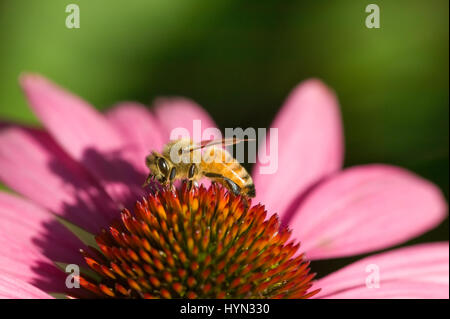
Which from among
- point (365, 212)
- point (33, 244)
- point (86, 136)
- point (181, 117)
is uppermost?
point (181, 117)

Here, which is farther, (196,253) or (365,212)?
(365,212)

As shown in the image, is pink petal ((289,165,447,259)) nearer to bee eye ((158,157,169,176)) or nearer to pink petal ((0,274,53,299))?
bee eye ((158,157,169,176))

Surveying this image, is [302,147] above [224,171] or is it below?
above

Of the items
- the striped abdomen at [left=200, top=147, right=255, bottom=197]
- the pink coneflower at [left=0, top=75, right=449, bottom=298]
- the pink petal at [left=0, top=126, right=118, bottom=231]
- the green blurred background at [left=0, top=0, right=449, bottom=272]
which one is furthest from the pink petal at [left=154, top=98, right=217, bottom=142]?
the striped abdomen at [left=200, top=147, right=255, bottom=197]

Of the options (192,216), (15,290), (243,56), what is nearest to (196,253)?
(192,216)

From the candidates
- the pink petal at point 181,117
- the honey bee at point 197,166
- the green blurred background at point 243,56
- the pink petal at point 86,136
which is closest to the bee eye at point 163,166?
the honey bee at point 197,166

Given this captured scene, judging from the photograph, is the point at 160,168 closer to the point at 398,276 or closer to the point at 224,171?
the point at 224,171

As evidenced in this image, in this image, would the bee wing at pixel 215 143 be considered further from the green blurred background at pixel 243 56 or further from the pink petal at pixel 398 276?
the green blurred background at pixel 243 56
